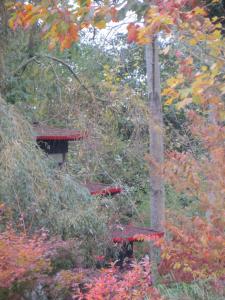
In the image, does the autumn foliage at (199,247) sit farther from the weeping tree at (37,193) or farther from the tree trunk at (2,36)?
the tree trunk at (2,36)

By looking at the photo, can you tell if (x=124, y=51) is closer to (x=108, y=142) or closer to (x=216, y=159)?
(x=108, y=142)

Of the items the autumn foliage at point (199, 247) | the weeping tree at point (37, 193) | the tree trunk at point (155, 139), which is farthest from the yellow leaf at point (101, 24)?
the tree trunk at point (155, 139)

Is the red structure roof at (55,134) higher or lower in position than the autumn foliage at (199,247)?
higher

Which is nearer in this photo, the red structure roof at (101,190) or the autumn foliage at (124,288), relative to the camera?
the autumn foliage at (124,288)

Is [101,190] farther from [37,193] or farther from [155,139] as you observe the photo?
[155,139]

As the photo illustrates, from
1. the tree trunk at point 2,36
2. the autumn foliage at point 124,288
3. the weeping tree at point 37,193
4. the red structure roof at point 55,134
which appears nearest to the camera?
the autumn foliage at point 124,288

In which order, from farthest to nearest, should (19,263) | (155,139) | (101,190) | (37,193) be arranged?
(155,139) → (101,190) → (37,193) → (19,263)

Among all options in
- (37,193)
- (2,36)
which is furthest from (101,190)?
(2,36)

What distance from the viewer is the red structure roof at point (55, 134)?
9.42 m

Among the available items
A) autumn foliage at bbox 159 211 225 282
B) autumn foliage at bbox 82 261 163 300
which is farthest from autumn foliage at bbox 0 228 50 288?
autumn foliage at bbox 159 211 225 282

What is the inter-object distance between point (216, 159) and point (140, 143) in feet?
21.5

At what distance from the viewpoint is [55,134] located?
9508mm

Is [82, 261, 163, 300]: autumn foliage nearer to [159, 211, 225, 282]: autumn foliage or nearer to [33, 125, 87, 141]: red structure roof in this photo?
[159, 211, 225, 282]: autumn foliage

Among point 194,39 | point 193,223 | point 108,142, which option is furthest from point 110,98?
point 194,39
